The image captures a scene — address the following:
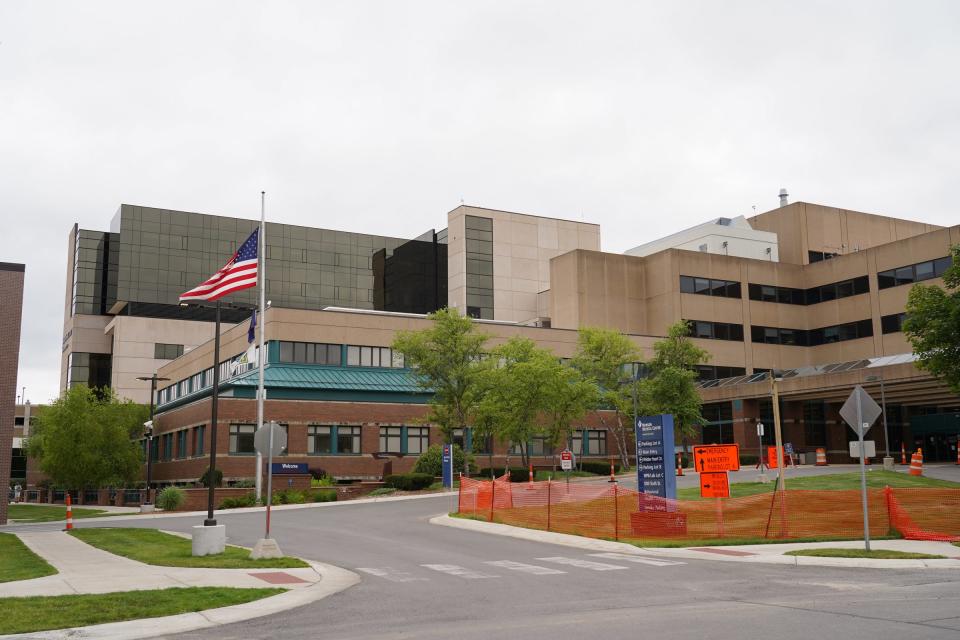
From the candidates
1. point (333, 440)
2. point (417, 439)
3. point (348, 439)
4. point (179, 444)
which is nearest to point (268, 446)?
point (333, 440)

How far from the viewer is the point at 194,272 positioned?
10900cm

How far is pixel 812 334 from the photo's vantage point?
81938mm

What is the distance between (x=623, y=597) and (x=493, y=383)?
39.8 meters

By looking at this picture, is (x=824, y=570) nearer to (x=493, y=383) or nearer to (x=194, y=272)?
(x=493, y=383)

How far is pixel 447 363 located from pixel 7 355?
24542 mm

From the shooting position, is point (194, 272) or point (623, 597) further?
point (194, 272)

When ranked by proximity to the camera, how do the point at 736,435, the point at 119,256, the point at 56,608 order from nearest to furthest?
the point at 56,608
the point at 736,435
the point at 119,256

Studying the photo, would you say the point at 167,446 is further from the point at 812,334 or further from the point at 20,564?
the point at 812,334

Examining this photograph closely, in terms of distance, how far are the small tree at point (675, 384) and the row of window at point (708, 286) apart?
60.0ft

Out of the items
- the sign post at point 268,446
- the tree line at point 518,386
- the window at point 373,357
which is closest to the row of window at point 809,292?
the tree line at point 518,386

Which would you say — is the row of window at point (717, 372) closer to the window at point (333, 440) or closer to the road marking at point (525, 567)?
the window at point (333, 440)

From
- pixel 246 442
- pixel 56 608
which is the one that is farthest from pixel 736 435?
pixel 56 608

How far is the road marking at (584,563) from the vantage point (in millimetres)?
17966

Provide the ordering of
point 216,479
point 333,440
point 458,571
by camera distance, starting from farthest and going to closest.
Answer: point 333,440 < point 216,479 < point 458,571
